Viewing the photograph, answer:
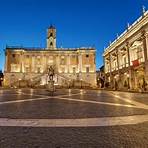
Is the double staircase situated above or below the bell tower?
below

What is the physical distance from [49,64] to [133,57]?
4395 cm

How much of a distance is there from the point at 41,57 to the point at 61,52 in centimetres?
868

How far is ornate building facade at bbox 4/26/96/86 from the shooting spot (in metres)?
69.4

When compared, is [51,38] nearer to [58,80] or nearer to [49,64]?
[49,64]

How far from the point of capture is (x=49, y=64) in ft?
242

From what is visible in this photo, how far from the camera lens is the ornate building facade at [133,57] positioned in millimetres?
29578

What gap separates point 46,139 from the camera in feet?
13.4

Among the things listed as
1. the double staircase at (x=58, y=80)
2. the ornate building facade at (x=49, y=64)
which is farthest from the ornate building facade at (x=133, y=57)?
the ornate building facade at (x=49, y=64)

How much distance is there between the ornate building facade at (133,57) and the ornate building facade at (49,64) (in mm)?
26041

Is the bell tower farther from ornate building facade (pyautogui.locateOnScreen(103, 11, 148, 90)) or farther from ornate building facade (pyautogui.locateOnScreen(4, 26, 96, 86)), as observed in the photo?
ornate building facade (pyautogui.locateOnScreen(103, 11, 148, 90))

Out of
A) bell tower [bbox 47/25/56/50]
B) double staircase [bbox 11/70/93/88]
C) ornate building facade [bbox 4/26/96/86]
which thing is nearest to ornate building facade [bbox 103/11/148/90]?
double staircase [bbox 11/70/93/88]

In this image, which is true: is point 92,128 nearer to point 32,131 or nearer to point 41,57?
point 32,131

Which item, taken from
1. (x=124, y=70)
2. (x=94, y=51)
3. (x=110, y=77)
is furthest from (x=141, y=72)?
(x=94, y=51)

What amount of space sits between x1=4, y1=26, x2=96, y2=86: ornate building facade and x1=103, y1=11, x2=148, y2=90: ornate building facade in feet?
85.4
